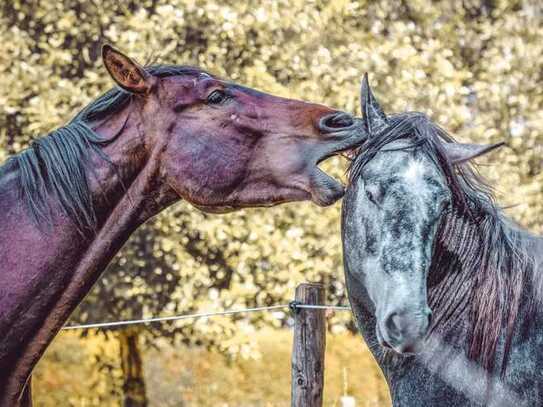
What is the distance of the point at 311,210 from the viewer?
752 cm

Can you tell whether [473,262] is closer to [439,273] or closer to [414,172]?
[439,273]

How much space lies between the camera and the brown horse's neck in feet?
8.78

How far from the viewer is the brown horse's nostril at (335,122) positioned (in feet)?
9.34

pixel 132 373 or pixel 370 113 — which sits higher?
pixel 370 113

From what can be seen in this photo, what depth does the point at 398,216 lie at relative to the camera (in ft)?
8.21

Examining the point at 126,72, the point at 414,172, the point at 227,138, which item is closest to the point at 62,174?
the point at 126,72

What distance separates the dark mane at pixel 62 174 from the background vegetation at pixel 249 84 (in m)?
4.53

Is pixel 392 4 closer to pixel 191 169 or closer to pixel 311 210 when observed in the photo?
pixel 311 210

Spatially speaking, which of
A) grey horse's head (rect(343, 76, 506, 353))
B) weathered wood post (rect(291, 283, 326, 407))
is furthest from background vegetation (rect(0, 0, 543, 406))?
grey horse's head (rect(343, 76, 506, 353))

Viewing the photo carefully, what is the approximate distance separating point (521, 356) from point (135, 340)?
644 centimetres

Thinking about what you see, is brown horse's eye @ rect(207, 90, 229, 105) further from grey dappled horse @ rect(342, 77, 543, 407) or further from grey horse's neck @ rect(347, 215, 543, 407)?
grey horse's neck @ rect(347, 215, 543, 407)

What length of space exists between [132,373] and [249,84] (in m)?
3.22

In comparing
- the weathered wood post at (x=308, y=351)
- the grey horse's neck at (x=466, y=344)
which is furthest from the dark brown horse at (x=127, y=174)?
the weathered wood post at (x=308, y=351)

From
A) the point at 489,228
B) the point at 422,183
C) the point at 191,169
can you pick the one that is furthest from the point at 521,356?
the point at 191,169
